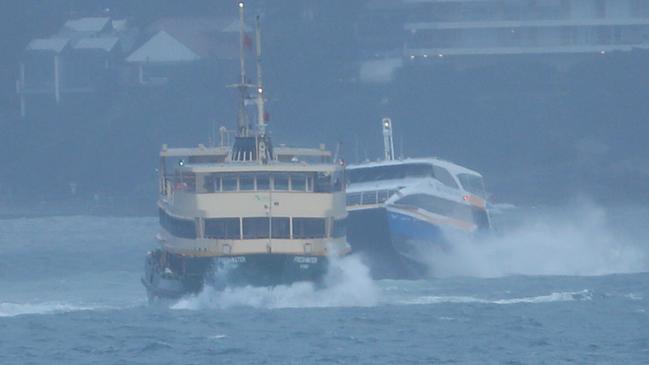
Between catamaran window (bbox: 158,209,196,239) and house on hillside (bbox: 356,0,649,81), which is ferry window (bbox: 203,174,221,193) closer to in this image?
catamaran window (bbox: 158,209,196,239)

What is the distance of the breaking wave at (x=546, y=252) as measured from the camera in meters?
65.8

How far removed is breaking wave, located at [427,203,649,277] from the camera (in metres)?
65.8

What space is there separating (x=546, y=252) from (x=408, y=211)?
22.4ft

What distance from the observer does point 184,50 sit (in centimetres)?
12412

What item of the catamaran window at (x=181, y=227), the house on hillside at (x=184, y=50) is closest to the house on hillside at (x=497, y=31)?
the house on hillside at (x=184, y=50)

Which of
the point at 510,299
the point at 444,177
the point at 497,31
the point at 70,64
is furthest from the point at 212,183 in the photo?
the point at 70,64

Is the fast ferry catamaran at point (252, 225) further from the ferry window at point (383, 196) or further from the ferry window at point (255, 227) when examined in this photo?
the ferry window at point (383, 196)

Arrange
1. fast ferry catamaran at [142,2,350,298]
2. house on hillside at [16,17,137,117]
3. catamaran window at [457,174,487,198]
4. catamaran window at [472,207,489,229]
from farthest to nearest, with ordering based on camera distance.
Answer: house on hillside at [16,17,137,117], catamaran window at [457,174,487,198], catamaran window at [472,207,489,229], fast ferry catamaran at [142,2,350,298]

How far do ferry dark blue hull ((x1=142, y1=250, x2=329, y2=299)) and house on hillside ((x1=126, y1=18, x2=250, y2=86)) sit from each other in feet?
226

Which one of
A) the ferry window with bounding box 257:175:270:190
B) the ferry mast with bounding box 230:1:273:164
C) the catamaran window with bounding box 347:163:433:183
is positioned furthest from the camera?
the catamaran window with bounding box 347:163:433:183

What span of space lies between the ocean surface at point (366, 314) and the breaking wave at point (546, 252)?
0.23 ft

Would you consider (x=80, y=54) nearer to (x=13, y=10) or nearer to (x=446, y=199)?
(x=13, y=10)

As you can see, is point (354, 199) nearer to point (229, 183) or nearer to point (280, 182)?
point (280, 182)

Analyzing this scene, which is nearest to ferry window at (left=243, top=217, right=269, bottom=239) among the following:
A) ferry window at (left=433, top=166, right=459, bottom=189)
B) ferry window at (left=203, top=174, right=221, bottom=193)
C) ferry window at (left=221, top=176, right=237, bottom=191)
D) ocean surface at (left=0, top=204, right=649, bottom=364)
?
ferry window at (left=221, top=176, right=237, bottom=191)
